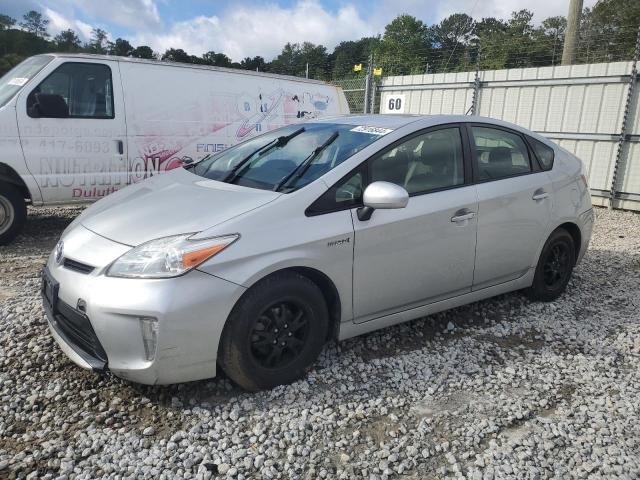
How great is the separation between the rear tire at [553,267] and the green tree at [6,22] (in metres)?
74.1

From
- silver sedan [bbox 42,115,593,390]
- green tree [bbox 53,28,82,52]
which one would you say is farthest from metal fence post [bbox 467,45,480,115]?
green tree [bbox 53,28,82,52]

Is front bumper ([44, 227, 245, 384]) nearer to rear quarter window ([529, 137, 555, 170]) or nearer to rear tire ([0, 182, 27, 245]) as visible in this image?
rear quarter window ([529, 137, 555, 170])

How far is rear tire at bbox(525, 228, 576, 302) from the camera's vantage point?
14.3ft

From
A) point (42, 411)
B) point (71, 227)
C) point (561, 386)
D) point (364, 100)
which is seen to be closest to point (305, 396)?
point (42, 411)

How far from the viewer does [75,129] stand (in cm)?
588

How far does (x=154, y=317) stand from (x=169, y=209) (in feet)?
2.56

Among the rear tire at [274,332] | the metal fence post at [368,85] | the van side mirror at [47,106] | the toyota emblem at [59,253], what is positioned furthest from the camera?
the metal fence post at [368,85]

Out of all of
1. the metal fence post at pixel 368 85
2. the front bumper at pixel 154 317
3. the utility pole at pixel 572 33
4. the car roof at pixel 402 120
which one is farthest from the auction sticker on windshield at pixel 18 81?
the utility pole at pixel 572 33

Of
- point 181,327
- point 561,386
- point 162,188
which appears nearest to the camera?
point 181,327

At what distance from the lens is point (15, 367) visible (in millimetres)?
3139

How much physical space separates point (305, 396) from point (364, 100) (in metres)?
10.3

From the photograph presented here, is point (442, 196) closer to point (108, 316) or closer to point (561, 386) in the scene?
point (561, 386)

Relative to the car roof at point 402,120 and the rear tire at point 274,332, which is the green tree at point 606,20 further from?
the rear tire at point 274,332

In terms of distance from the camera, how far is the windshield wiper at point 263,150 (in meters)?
3.57
